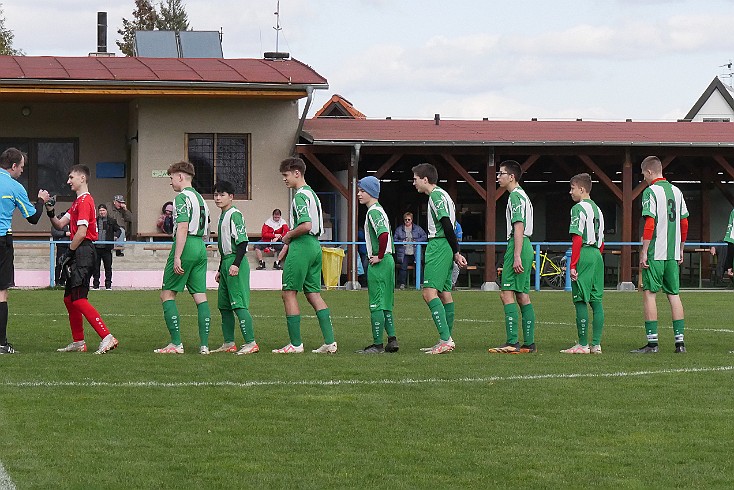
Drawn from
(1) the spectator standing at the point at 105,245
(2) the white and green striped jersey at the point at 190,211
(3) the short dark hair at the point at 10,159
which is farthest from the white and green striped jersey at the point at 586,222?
(1) the spectator standing at the point at 105,245

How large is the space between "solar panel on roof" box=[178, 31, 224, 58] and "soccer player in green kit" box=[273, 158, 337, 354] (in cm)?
2260

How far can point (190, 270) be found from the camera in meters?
12.3

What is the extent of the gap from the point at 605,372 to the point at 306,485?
5.08m

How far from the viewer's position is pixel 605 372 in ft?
34.9

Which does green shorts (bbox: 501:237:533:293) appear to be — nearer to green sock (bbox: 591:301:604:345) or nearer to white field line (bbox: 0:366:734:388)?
green sock (bbox: 591:301:604:345)

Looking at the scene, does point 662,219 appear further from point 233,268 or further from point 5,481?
point 5,481

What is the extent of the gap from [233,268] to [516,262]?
2751mm

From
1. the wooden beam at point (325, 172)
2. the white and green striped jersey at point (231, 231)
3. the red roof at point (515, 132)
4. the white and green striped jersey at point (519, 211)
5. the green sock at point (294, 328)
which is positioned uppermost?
the red roof at point (515, 132)

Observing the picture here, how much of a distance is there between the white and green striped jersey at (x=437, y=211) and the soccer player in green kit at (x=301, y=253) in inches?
42.7

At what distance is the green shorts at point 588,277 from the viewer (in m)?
12.6

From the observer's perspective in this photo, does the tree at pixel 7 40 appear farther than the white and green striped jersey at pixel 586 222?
Yes

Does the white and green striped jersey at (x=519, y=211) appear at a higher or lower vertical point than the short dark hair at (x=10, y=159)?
lower

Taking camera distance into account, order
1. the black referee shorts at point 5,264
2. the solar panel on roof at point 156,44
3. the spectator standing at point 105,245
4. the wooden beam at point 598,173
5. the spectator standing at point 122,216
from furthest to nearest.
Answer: the solar panel on roof at point 156,44, the wooden beam at point 598,173, the spectator standing at point 122,216, the spectator standing at point 105,245, the black referee shorts at point 5,264

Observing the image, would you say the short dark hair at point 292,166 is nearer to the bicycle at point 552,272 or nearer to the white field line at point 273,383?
the white field line at point 273,383
